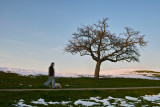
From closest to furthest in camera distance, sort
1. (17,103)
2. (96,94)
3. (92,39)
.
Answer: (17,103), (96,94), (92,39)

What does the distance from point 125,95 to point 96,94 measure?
2909 millimetres

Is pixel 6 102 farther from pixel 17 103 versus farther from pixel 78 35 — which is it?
pixel 78 35

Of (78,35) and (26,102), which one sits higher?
(78,35)

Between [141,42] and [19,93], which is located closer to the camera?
[19,93]

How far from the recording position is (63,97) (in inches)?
633

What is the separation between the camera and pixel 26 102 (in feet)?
46.0

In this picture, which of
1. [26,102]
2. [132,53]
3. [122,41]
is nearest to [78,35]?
[122,41]

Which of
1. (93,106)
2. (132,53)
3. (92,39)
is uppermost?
(92,39)

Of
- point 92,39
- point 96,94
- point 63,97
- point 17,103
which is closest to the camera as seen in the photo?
point 17,103

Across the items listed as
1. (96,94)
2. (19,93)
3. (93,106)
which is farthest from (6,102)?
(96,94)

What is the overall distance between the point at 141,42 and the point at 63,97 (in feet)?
92.5

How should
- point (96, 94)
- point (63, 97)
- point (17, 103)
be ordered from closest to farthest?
point (17, 103), point (63, 97), point (96, 94)

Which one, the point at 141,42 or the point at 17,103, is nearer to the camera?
the point at 17,103

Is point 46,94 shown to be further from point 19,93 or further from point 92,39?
point 92,39
